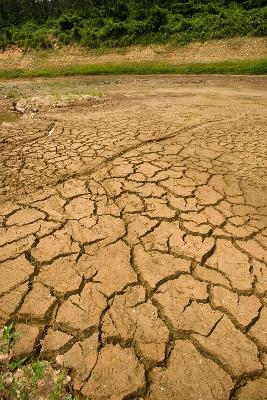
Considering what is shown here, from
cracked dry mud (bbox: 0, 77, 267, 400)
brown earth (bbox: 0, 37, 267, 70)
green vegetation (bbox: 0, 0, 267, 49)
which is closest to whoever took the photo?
cracked dry mud (bbox: 0, 77, 267, 400)

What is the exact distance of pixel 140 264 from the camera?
2078 millimetres

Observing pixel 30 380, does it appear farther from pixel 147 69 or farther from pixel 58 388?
pixel 147 69

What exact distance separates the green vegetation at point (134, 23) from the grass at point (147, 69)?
104 inches

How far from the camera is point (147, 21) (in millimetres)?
18266

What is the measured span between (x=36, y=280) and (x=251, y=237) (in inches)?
A: 62.4

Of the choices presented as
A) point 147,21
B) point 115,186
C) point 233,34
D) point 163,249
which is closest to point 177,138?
point 115,186

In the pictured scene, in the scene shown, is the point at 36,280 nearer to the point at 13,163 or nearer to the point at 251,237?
the point at 251,237

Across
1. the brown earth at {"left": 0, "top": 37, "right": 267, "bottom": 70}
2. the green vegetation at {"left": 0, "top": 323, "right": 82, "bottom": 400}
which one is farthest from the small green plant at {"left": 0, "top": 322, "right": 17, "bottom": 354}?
the brown earth at {"left": 0, "top": 37, "right": 267, "bottom": 70}

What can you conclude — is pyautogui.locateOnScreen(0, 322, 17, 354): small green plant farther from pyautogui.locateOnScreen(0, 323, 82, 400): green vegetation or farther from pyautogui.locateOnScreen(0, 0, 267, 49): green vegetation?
pyautogui.locateOnScreen(0, 0, 267, 49): green vegetation

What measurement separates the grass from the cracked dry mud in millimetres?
11298

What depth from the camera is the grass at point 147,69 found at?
13.6m

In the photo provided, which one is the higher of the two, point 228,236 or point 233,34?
point 233,34

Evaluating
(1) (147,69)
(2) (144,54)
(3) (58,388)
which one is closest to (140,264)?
(3) (58,388)

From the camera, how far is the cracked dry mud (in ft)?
4.87
